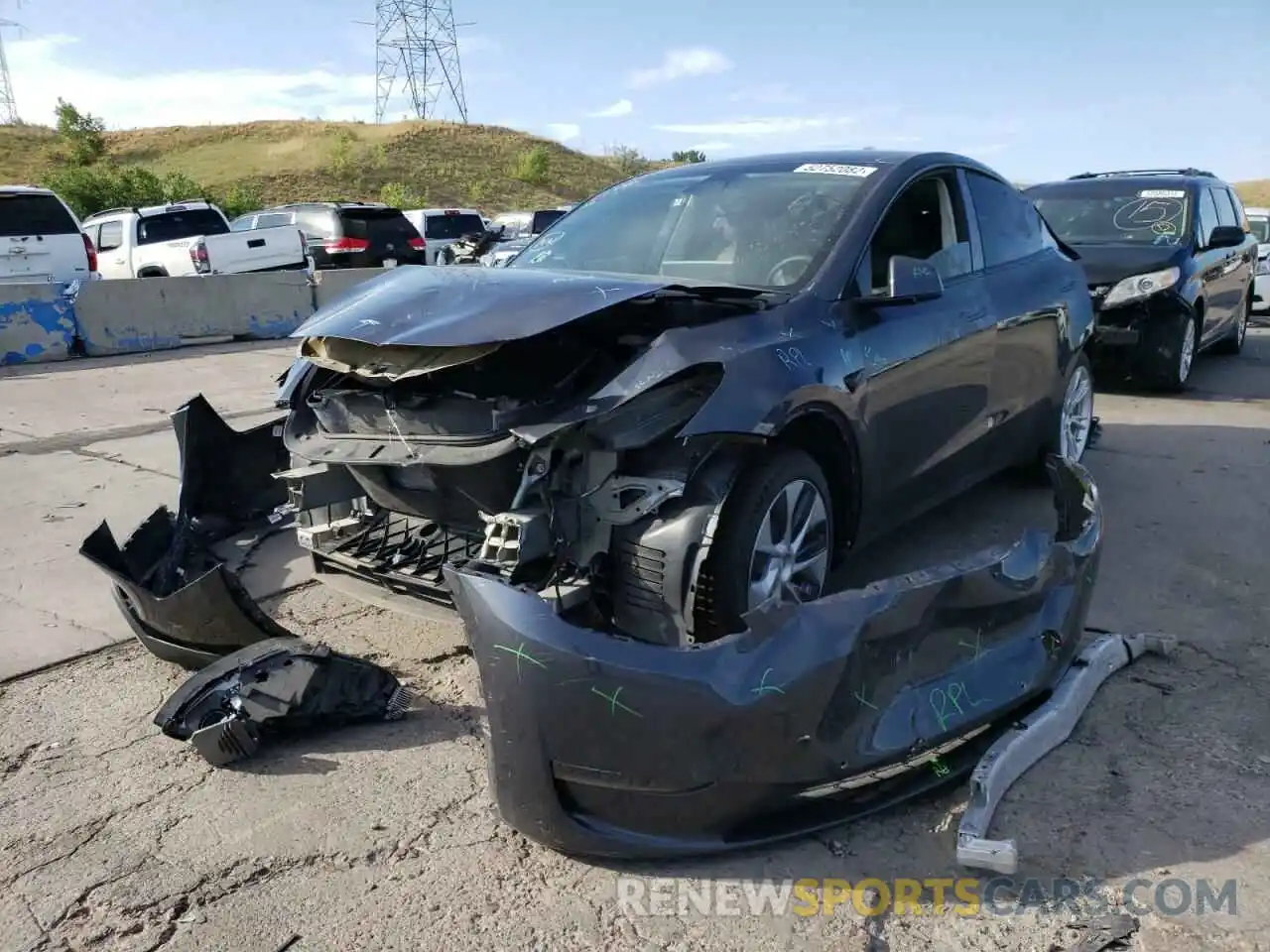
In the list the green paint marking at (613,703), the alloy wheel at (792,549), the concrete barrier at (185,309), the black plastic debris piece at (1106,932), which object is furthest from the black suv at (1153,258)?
the concrete barrier at (185,309)

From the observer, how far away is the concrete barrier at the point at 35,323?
12.1 meters

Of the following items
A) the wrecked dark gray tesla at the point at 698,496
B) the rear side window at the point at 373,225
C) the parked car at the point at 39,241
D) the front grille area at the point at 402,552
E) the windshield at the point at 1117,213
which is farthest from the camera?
the rear side window at the point at 373,225

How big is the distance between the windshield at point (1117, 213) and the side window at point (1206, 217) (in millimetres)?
201

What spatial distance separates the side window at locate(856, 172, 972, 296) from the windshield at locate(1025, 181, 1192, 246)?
4936 millimetres

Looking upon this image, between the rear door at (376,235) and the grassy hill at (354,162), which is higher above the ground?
the grassy hill at (354,162)

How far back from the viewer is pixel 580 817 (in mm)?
2477

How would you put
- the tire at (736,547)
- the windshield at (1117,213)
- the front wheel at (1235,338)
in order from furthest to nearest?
1. the front wheel at (1235,338)
2. the windshield at (1117,213)
3. the tire at (736,547)

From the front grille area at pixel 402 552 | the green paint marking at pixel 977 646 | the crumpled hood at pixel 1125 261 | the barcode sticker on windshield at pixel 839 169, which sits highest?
the barcode sticker on windshield at pixel 839 169

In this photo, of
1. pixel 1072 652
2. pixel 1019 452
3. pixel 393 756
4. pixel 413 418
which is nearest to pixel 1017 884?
pixel 1072 652

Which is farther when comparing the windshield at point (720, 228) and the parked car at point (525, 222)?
the parked car at point (525, 222)

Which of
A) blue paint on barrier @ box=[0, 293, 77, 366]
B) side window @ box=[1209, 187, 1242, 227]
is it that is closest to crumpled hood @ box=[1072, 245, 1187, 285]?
side window @ box=[1209, 187, 1242, 227]

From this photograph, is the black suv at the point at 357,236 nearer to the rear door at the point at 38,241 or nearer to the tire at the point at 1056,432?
the rear door at the point at 38,241

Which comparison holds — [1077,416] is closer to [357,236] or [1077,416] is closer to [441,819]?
[441,819]

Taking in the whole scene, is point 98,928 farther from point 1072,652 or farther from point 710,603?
point 1072,652
